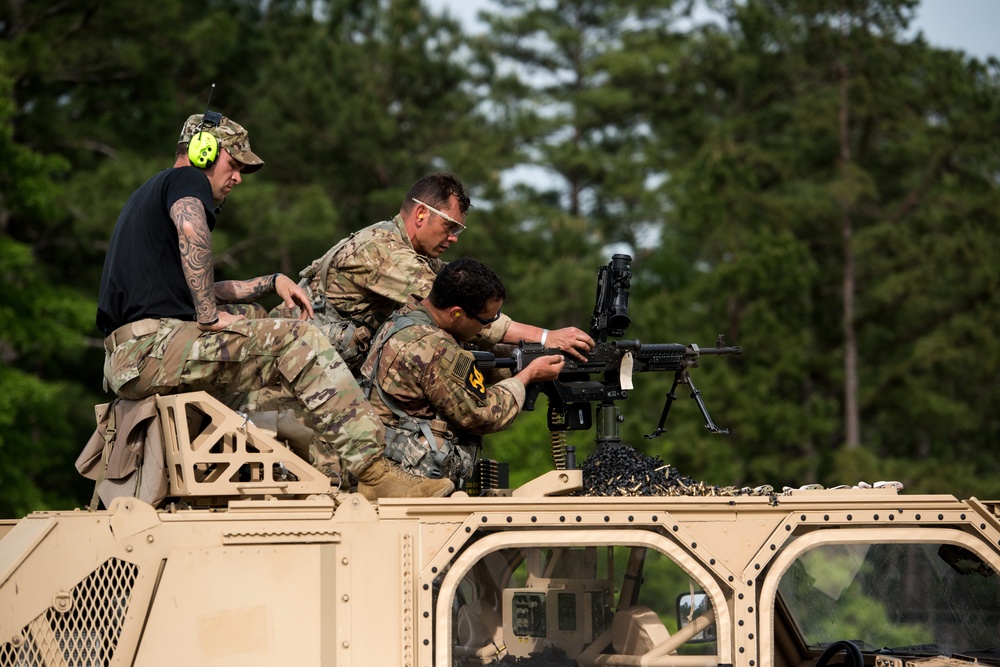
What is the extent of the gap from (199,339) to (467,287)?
1149mm

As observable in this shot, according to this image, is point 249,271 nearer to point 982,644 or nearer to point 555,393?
point 555,393

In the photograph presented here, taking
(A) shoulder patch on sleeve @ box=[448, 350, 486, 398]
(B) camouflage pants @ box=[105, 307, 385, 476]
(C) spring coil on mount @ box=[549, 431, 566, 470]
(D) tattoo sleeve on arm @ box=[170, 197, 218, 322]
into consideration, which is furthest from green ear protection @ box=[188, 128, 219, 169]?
(C) spring coil on mount @ box=[549, 431, 566, 470]

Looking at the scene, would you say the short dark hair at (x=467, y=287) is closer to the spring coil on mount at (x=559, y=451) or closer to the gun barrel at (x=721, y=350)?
the spring coil on mount at (x=559, y=451)

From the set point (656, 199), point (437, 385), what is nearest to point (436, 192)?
point (437, 385)

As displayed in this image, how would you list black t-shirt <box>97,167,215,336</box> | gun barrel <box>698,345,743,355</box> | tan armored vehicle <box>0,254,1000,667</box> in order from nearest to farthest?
tan armored vehicle <box>0,254,1000,667</box>, black t-shirt <box>97,167,215,336</box>, gun barrel <box>698,345,743,355</box>

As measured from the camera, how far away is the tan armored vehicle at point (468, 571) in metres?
4.98

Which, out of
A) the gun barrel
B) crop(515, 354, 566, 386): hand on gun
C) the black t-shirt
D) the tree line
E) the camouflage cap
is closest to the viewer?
the black t-shirt

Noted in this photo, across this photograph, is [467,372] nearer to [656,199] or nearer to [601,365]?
[601,365]

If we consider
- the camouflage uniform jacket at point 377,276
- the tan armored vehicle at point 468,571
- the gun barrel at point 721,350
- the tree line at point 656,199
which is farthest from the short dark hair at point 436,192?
the tree line at point 656,199

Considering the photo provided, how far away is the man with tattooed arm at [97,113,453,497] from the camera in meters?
5.61

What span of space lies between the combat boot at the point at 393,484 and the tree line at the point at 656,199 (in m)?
14.8

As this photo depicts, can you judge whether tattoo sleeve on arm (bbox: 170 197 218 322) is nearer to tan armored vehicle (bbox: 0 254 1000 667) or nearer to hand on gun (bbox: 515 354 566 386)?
tan armored vehicle (bbox: 0 254 1000 667)

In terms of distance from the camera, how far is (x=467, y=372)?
234 inches

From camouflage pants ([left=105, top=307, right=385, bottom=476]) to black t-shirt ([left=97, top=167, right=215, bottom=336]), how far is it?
0.42ft
